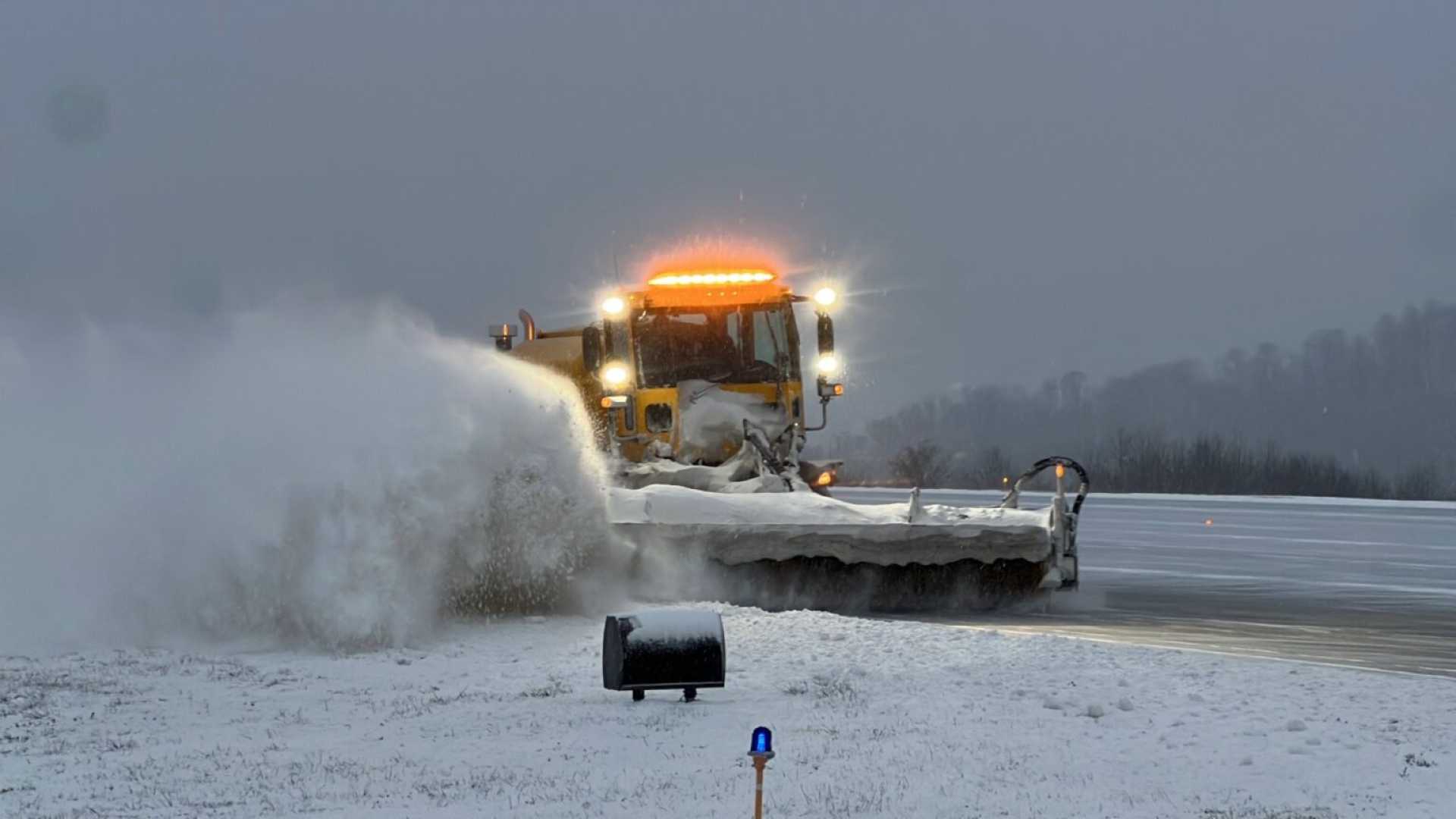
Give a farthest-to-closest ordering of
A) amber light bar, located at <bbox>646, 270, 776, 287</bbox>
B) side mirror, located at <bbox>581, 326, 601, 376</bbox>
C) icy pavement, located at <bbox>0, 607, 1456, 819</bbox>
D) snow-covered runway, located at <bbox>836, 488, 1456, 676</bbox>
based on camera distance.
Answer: amber light bar, located at <bbox>646, 270, 776, 287</bbox>, side mirror, located at <bbox>581, 326, 601, 376</bbox>, snow-covered runway, located at <bbox>836, 488, 1456, 676</bbox>, icy pavement, located at <bbox>0, 607, 1456, 819</bbox>

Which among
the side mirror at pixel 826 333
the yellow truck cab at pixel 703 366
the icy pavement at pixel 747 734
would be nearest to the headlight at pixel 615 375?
the yellow truck cab at pixel 703 366

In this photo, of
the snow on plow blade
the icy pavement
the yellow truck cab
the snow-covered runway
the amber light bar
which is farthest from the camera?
the amber light bar

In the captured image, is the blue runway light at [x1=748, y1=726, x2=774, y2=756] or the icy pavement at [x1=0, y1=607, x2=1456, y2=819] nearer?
the blue runway light at [x1=748, y1=726, x2=774, y2=756]

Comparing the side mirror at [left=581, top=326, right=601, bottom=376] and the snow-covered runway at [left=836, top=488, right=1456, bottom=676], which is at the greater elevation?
the side mirror at [left=581, top=326, right=601, bottom=376]

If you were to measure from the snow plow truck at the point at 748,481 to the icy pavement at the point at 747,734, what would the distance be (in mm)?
2414

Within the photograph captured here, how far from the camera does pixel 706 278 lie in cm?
1822

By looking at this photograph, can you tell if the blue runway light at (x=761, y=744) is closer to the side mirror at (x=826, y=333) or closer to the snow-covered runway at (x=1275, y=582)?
the snow-covered runway at (x=1275, y=582)

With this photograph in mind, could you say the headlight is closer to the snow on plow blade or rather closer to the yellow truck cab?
the yellow truck cab

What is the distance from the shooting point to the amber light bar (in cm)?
1819

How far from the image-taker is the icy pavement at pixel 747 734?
788cm

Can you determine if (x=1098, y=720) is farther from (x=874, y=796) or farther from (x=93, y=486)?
(x=93, y=486)

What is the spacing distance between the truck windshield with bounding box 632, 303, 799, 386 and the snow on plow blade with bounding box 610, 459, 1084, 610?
90.3 inches

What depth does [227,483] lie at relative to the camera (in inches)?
560

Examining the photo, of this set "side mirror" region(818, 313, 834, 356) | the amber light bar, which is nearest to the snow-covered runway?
"side mirror" region(818, 313, 834, 356)
